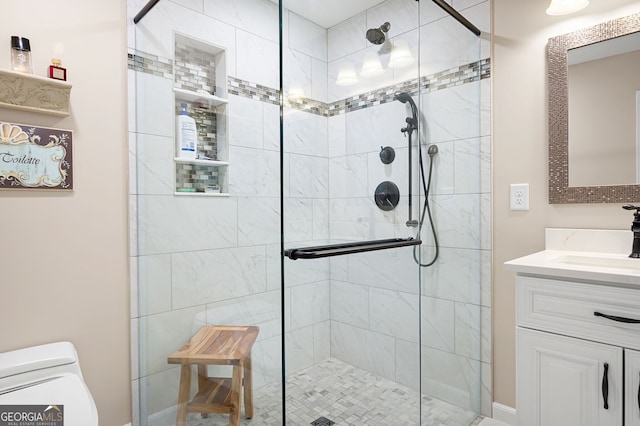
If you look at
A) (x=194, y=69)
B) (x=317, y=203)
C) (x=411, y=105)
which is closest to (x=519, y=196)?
(x=411, y=105)

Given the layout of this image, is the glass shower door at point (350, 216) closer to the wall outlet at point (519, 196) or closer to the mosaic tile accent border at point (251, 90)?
the mosaic tile accent border at point (251, 90)

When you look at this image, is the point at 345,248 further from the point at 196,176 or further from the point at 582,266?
the point at 582,266

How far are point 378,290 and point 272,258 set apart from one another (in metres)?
0.57

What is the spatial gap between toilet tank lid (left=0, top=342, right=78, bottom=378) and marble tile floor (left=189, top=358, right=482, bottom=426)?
0.56m

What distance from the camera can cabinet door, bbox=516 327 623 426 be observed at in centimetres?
119

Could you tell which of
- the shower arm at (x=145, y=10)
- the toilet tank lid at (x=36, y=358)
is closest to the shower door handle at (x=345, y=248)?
the toilet tank lid at (x=36, y=358)

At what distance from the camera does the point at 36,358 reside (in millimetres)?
1336

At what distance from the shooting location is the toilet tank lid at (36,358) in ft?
4.13

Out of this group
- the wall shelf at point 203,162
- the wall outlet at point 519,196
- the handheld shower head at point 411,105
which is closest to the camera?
the wall shelf at point 203,162

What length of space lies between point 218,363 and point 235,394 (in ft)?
0.43

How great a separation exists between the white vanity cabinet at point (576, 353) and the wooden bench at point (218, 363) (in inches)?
41.8

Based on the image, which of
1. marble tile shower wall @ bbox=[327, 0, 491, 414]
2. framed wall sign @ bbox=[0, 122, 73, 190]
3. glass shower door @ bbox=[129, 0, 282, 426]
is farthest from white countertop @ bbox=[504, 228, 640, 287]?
framed wall sign @ bbox=[0, 122, 73, 190]

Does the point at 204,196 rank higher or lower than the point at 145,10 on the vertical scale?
lower

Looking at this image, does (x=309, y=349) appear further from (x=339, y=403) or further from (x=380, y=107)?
(x=380, y=107)
